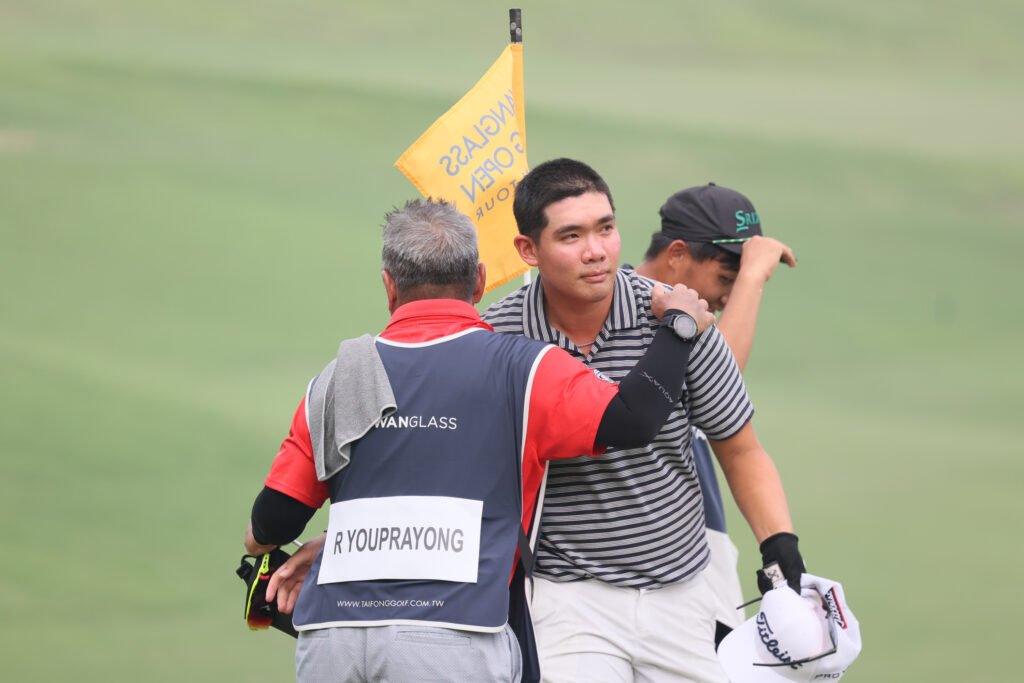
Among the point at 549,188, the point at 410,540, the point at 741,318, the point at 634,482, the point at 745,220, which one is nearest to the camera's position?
the point at 410,540

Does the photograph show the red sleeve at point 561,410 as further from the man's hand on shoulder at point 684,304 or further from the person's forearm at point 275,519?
the person's forearm at point 275,519

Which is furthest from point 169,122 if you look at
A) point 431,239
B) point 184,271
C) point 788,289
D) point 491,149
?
point 431,239

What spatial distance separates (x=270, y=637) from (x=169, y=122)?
15.9 feet

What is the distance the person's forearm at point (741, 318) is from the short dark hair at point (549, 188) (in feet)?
2.22

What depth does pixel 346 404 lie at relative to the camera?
2.49 metres

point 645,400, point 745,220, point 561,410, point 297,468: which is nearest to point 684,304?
point 645,400

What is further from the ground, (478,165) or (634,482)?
(478,165)

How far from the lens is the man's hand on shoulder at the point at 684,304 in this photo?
104 inches

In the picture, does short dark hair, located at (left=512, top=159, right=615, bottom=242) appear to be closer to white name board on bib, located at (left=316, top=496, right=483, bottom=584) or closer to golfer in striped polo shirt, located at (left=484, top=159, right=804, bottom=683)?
golfer in striped polo shirt, located at (left=484, top=159, right=804, bottom=683)

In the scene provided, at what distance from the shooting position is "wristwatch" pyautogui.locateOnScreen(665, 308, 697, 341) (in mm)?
2594

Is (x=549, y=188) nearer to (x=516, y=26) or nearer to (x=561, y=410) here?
(x=561, y=410)

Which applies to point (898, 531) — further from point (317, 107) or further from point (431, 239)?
point (317, 107)

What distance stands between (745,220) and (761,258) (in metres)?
0.16

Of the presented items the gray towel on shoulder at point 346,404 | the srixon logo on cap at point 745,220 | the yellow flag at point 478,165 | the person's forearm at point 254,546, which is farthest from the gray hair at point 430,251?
the srixon logo on cap at point 745,220
